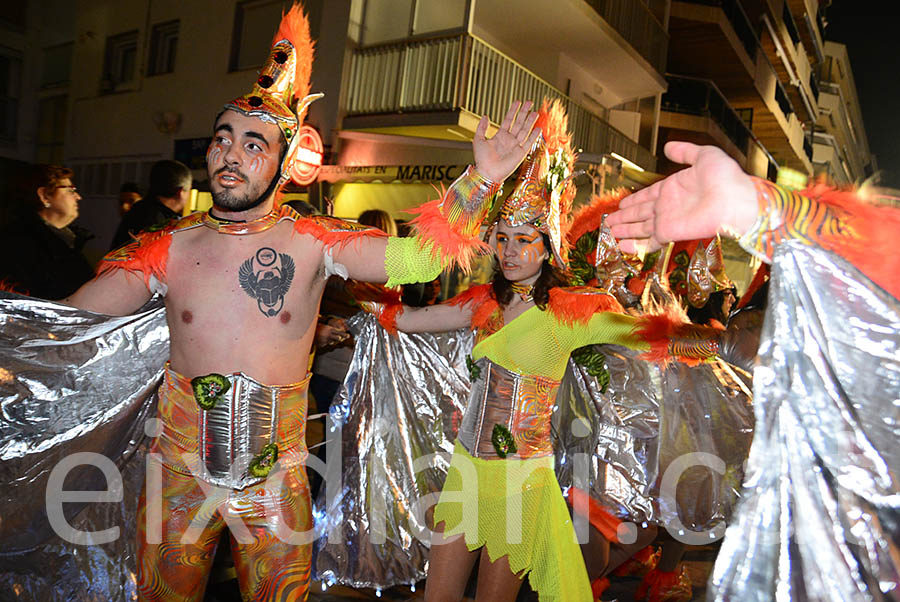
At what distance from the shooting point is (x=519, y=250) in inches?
111

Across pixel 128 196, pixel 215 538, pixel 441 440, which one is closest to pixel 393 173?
pixel 128 196

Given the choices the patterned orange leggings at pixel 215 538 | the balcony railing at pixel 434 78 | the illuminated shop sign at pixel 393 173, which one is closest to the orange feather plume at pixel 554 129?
the patterned orange leggings at pixel 215 538

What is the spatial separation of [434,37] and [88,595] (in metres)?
8.47

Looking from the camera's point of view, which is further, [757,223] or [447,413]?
→ [447,413]

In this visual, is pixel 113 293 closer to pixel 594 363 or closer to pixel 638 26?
pixel 594 363

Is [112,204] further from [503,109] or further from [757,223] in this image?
[757,223]

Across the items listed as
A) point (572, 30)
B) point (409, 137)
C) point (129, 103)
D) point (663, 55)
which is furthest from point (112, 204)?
point (663, 55)

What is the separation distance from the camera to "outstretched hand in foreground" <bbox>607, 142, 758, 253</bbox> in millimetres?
1390

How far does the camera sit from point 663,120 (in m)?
17.7

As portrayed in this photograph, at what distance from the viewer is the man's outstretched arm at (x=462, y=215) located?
7.04 ft

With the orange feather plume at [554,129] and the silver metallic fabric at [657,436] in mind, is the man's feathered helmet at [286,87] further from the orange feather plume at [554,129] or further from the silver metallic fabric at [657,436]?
the silver metallic fabric at [657,436]

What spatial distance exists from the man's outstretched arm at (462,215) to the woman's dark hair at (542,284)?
0.72 meters

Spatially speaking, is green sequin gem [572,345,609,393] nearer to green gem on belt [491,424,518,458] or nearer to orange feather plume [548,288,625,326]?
orange feather plume [548,288,625,326]

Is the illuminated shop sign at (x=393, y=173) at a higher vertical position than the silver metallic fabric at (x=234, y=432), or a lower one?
higher
